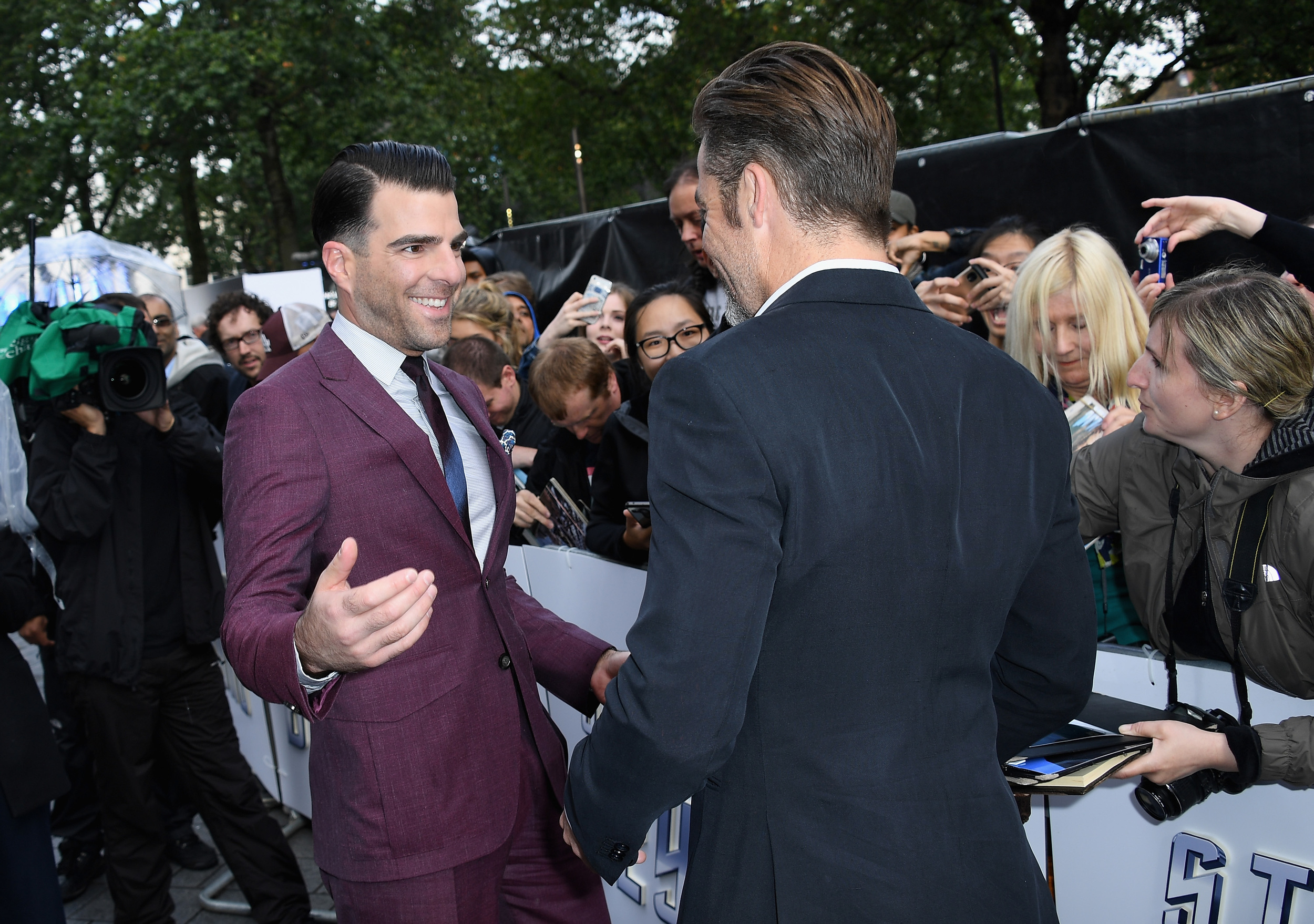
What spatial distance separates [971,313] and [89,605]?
3.75 metres

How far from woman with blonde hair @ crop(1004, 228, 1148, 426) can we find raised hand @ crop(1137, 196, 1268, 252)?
1.00 ft

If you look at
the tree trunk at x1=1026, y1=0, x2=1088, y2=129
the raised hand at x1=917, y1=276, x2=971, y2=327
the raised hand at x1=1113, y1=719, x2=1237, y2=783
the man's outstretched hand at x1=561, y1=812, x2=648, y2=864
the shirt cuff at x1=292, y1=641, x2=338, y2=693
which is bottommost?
the raised hand at x1=1113, y1=719, x2=1237, y2=783

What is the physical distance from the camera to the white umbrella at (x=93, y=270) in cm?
695

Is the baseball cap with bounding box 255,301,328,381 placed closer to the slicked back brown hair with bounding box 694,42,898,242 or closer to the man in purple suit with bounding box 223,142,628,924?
the man in purple suit with bounding box 223,142,628,924

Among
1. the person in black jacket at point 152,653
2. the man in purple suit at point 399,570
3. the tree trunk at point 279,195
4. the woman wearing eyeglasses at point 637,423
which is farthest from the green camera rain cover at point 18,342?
the tree trunk at point 279,195

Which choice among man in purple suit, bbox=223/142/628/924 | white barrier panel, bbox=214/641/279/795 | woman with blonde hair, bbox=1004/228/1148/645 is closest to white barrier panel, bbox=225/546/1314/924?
man in purple suit, bbox=223/142/628/924

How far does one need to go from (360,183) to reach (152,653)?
2.31 m

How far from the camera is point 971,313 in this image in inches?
175

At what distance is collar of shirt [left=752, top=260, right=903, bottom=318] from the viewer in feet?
4.58

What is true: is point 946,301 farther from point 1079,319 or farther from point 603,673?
point 603,673

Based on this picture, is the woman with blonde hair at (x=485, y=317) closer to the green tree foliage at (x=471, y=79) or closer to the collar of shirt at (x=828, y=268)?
the collar of shirt at (x=828, y=268)

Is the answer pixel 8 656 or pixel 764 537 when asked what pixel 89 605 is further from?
pixel 764 537

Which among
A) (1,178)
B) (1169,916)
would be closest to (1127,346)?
(1169,916)

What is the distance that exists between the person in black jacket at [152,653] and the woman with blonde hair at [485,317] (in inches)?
53.5
